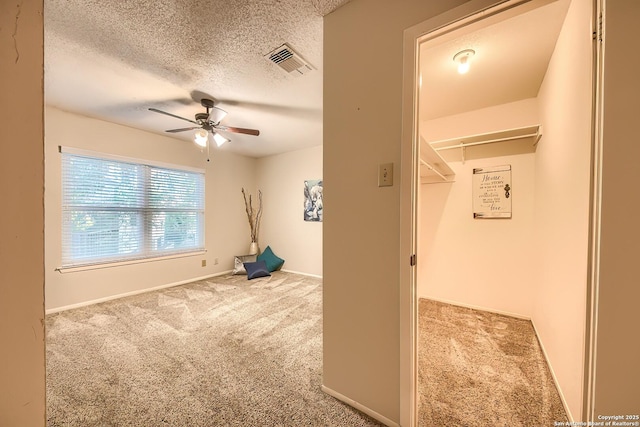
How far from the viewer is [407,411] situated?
1.19 meters

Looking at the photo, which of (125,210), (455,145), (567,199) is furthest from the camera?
(125,210)

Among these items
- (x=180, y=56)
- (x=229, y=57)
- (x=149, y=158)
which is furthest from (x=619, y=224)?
(x=149, y=158)

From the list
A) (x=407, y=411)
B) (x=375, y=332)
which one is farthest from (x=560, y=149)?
(x=407, y=411)

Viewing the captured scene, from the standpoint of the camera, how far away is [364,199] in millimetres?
1339

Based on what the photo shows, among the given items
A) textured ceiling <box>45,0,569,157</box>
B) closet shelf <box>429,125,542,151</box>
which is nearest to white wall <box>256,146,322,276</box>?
textured ceiling <box>45,0,569,157</box>

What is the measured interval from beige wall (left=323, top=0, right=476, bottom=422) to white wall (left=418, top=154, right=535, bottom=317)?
2121 millimetres

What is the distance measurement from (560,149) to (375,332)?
5.68 ft

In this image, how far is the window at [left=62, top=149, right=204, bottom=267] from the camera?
290 centimetres

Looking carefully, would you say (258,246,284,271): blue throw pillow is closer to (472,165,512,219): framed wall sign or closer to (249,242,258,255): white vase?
(249,242,258,255): white vase

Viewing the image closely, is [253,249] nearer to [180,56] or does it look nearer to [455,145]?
[180,56]

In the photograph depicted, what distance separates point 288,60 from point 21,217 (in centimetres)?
187

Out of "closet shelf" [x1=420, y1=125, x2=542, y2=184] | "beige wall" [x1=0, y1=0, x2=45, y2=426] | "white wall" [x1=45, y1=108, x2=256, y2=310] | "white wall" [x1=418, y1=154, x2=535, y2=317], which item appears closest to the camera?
"beige wall" [x1=0, y1=0, x2=45, y2=426]

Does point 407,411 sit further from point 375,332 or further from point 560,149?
point 560,149

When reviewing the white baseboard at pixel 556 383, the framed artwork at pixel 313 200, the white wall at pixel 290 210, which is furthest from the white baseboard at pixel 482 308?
the framed artwork at pixel 313 200
